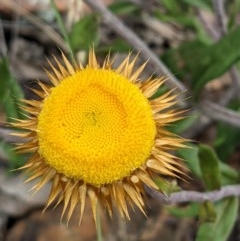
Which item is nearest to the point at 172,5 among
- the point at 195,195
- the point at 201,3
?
the point at 201,3

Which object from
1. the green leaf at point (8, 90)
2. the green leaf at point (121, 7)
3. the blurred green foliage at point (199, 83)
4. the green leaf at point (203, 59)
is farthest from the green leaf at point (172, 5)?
the green leaf at point (8, 90)

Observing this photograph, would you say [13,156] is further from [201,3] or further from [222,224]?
[201,3]

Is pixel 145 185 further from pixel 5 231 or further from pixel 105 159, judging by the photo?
pixel 5 231

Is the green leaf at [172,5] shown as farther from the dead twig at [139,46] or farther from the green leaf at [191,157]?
the green leaf at [191,157]

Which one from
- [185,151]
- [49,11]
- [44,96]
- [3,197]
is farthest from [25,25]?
[44,96]

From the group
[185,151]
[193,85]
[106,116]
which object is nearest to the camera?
[106,116]

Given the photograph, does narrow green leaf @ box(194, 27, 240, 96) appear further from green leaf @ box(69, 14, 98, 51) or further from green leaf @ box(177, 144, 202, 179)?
green leaf @ box(69, 14, 98, 51)
